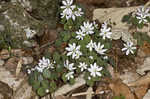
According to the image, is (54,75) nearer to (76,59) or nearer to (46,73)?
(46,73)

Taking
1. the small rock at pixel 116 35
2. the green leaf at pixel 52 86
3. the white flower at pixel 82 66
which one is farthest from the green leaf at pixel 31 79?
the small rock at pixel 116 35

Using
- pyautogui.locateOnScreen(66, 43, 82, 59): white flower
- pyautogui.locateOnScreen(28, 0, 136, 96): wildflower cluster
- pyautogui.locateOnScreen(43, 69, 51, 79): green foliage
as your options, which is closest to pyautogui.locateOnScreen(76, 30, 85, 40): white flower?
pyautogui.locateOnScreen(28, 0, 136, 96): wildflower cluster

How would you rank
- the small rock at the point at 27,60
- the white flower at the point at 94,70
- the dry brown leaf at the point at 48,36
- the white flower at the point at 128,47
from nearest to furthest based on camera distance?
the white flower at the point at 94,70 → the white flower at the point at 128,47 → the small rock at the point at 27,60 → the dry brown leaf at the point at 48,36

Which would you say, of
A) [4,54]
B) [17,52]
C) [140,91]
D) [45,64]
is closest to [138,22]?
[140,91]

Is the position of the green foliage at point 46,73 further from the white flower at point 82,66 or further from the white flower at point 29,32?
the white flower at point 29,32

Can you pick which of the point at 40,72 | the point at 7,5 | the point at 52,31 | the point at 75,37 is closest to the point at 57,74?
the point at 40,72

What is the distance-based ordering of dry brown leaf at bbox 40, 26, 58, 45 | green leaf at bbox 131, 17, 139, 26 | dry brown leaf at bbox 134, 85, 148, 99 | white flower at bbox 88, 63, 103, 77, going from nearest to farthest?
1. white flower at bbox 88, 63, 103, 77
2. dry brown leaf at bbox 134, 85, 148, 99
3. green leaf at bbox 131, 17, 139, 26
4. dry brown leaf at bbox 40, 26, 58, 45

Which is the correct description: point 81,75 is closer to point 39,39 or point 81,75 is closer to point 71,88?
point 71,88

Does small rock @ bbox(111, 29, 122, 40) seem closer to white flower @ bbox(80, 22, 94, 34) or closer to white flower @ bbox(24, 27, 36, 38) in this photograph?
white flower @ bbox(80, 22, 94, 34)
